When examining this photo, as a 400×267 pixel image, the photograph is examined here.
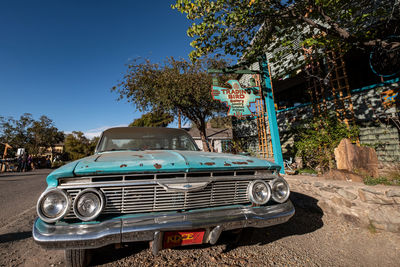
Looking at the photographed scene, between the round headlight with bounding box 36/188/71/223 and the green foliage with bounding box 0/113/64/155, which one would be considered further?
the green foliage with bounding box 0/113/64/155

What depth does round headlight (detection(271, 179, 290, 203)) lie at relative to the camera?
1.91 meters

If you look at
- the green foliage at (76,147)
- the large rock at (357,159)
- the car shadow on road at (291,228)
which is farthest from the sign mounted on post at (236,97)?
the green foliage at (76,147)

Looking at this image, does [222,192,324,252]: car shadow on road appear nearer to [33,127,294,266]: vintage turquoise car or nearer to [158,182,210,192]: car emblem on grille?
[33,127,294,266]: vintage turquoise car

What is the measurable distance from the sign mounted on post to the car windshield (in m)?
2.07

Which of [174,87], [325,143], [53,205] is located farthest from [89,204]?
[174,87]

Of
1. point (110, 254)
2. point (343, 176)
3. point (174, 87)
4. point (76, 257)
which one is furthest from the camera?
point (174, 87)

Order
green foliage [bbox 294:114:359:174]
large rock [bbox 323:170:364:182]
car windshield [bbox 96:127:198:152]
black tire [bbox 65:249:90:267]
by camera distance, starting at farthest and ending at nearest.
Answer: green foliage [bbox 294:114:359:174] → large rock [bbox 323:170:364:182] → car windshield [bbox 96:127:198:152] → black tire [bbox 65:249:90:267]

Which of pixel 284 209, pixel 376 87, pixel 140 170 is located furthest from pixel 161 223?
pixel 376 87

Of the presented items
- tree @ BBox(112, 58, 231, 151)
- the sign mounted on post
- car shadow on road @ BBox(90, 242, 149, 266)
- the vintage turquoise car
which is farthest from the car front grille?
tree @ BBox(112, 58, 231, 151)

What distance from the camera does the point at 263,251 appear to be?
2182 millimetres

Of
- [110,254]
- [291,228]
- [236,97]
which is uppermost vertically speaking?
[236,97]

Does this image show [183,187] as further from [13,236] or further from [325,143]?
[325,143]

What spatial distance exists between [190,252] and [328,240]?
6.07ft

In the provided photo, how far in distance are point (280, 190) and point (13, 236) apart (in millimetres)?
3694
